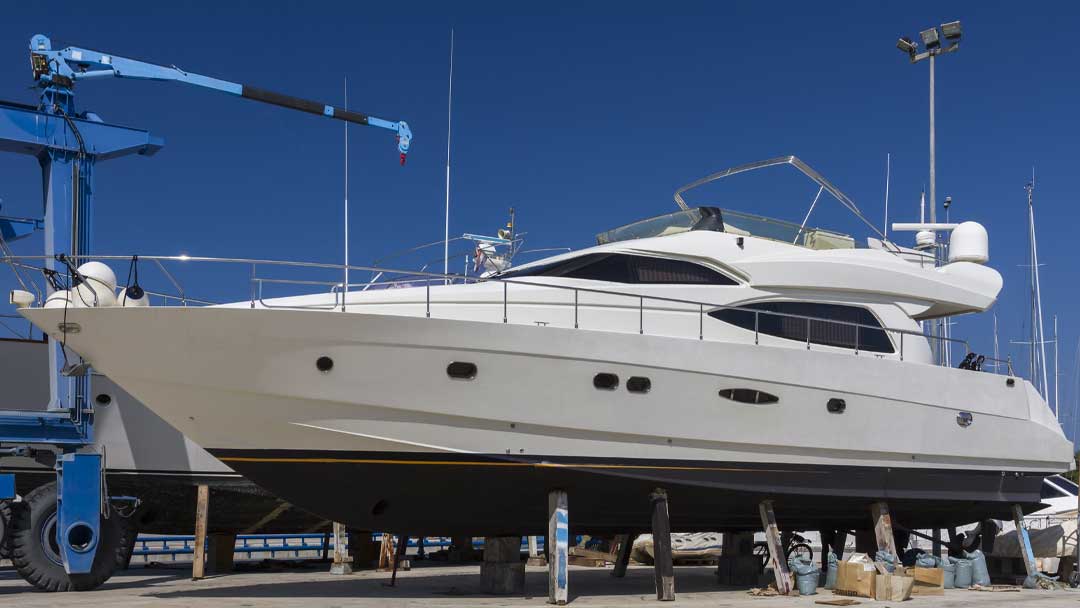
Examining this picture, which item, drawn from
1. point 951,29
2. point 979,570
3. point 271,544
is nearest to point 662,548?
point 979,570

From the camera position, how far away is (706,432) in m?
10.4

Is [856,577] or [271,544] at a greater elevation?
[856,577]

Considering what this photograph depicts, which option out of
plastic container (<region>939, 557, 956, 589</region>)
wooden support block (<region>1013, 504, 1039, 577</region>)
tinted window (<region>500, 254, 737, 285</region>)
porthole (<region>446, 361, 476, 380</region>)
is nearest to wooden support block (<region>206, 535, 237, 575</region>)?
tinted window (<region>500, 254, 737, 285</region>)

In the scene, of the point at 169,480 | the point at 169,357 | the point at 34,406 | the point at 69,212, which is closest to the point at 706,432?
the point at 169,357

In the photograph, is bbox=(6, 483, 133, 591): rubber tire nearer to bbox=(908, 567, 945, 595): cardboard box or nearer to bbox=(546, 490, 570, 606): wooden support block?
bbox=(546, 490, 570, 606): wooden support block

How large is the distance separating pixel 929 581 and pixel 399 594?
6.21 metres

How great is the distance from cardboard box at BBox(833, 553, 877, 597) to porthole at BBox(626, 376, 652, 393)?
10.9 feet

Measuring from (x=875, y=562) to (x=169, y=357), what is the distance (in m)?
8.11

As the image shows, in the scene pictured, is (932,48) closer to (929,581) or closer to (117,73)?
(929,581)

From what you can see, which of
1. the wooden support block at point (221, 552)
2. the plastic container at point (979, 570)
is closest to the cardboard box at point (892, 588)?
the plastic container at point (979, 570)

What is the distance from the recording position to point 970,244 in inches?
550

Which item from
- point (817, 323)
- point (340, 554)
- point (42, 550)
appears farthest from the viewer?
point (340, 554)

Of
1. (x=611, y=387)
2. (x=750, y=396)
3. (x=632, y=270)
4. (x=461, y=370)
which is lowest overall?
(x=750, y=396)

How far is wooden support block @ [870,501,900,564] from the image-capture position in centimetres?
1204
